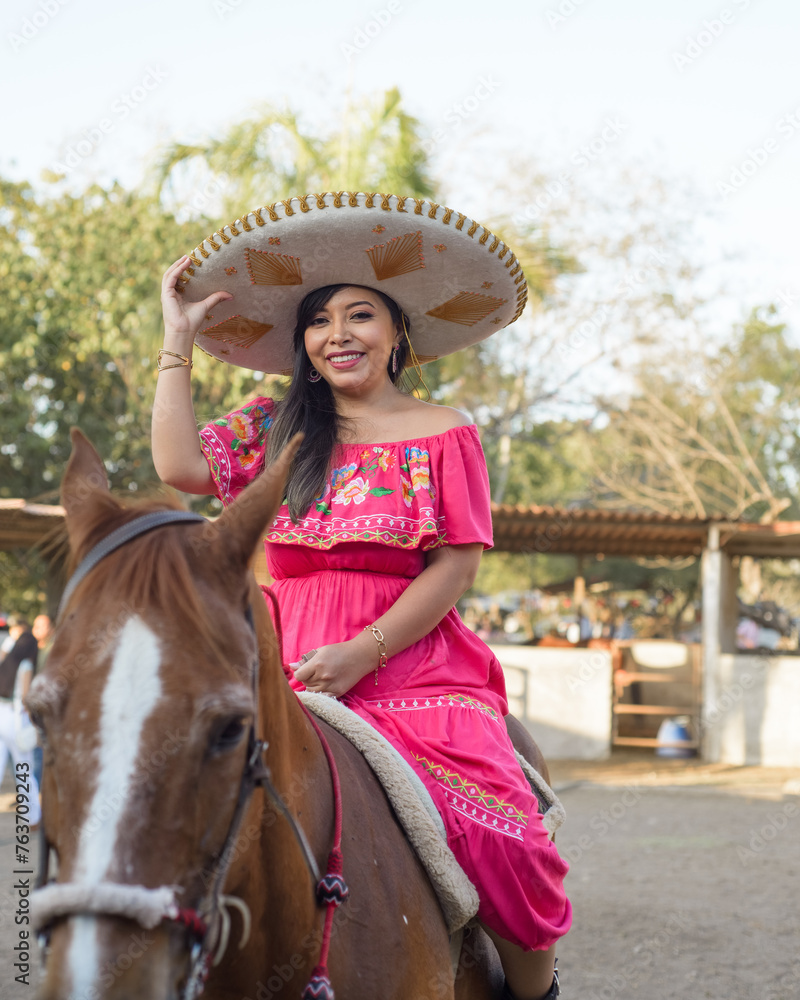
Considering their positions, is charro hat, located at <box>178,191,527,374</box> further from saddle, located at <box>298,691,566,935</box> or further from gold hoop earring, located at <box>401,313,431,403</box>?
saddle, located at <box>298,691,566,935</box>

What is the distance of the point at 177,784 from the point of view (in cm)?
130

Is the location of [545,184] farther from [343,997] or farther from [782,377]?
[343,997]

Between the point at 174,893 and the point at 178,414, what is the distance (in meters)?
1.37

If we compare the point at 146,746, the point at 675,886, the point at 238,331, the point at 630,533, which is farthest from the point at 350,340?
the point at 630,533

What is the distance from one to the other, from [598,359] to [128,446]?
9887 mm

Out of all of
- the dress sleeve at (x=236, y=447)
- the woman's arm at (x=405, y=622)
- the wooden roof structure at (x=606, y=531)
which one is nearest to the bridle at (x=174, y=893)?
the woman's arm at (x=405, y=622)

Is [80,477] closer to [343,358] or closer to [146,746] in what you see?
[146,746]

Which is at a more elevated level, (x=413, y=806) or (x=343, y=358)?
(x=343, y=358)

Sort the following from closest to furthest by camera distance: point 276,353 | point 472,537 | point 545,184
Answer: point 472,537 < point 276,353 < point 545,184

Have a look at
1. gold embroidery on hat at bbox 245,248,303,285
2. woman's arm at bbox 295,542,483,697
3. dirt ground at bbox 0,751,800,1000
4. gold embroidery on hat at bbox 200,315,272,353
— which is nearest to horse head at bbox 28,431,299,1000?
woman's arm at bbox 295,542,483,697

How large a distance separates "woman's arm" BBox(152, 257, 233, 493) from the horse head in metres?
0.90

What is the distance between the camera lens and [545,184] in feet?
63.2

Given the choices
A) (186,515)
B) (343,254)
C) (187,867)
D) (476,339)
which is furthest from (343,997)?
(476,339)

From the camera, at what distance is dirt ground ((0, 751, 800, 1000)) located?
527cm
